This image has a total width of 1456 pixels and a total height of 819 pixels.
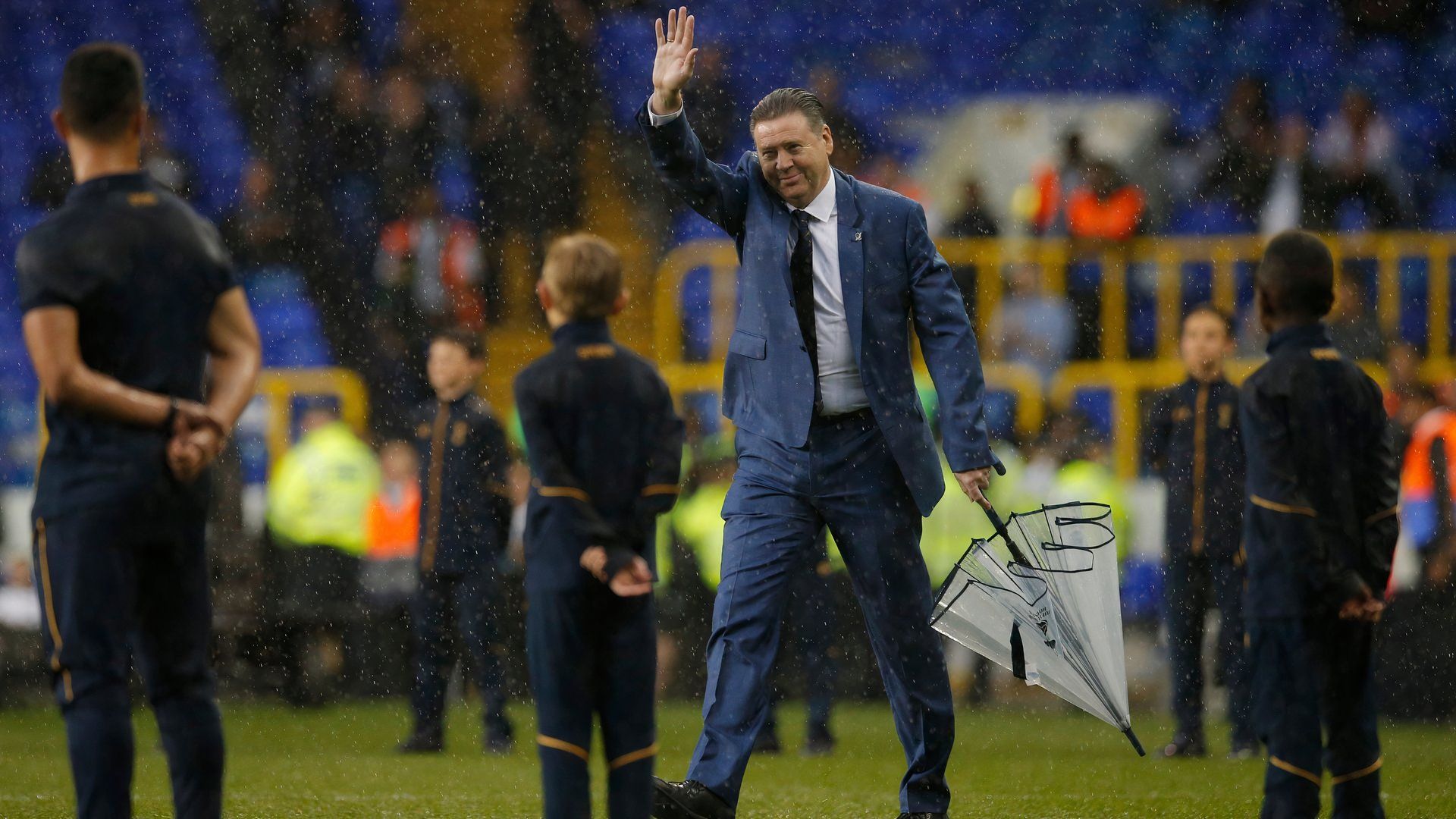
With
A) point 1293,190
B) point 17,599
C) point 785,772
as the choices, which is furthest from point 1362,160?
point 17,599

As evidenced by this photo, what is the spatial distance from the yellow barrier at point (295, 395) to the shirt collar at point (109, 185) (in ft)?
27.8

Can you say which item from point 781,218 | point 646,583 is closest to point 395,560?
point 781,218

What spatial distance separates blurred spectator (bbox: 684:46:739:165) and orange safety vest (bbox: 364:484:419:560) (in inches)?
138

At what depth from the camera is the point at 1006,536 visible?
16.3 ft

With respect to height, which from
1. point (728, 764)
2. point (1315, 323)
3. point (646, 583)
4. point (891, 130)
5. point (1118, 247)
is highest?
point (891, 130)

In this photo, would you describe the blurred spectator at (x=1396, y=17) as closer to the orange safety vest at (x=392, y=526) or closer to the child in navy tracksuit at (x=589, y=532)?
the orange safety vest at (x=392, y=526)

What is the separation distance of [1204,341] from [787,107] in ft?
11.5

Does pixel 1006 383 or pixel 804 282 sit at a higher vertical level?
pixel 1006 383

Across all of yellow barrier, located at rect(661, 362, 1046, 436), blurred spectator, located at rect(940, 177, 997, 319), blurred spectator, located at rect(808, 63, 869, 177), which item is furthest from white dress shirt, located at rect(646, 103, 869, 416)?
blurred spectator, located at rect(808, 63, 869, 177)

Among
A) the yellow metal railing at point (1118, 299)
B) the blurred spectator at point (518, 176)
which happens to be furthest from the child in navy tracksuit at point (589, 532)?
the blurred spectator at point (518, 176)

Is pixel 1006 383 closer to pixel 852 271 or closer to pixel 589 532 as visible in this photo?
pixel 852 271

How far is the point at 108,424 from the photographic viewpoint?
361 cm

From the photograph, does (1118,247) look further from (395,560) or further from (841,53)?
(395,560)

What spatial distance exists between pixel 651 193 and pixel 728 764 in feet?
30.3
